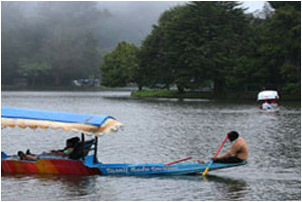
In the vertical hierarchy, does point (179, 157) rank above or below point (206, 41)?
below

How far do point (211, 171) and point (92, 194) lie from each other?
4.43 metres

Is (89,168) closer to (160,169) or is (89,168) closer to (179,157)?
(160,169)

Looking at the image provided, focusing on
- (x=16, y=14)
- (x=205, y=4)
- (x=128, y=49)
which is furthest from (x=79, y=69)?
(x=205, y=4)

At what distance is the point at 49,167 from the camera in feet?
59.7

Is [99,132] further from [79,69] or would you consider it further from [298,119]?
[79,69]

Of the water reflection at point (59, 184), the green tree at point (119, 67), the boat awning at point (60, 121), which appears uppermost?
the green tree at point (119, 67)

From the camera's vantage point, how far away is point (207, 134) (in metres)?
31.0

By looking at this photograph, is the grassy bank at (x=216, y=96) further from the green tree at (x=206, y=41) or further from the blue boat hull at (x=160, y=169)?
the blue boat hull at (x=160, y=169)

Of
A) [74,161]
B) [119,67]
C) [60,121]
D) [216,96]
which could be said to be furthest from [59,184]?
[119,67]

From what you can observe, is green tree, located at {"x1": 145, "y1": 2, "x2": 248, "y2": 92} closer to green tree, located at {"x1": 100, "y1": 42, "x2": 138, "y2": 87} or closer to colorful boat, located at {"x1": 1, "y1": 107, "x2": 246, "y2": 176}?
green tree, located at {"x1": 100, "y1": 42, "x2": 138, "y2": 87}

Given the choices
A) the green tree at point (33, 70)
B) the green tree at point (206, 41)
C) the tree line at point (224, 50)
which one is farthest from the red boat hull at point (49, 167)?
the green tree at point (33, 70)

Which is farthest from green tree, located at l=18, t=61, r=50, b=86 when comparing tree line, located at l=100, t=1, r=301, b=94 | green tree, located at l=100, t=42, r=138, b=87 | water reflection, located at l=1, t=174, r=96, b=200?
water reflection, located at l=1, t=174, r=96, b=200

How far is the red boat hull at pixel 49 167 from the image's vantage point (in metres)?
18.1

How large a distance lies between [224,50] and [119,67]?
30941mm
